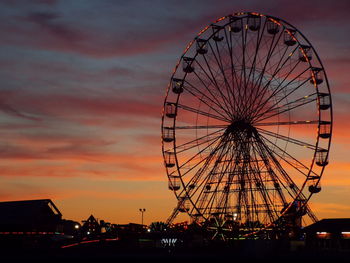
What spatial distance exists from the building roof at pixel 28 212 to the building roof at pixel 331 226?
28546 millimetres

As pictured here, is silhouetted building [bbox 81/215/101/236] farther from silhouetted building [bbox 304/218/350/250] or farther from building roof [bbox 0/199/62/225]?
silhouetted building [bbox 304/218/350/250]

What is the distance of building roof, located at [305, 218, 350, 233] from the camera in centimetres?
6575

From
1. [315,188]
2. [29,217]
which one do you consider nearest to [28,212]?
[29,217]

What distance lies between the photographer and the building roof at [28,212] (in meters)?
67.7

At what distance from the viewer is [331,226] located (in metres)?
67.0

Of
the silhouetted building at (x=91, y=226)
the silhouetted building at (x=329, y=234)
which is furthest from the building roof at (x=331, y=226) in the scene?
the silhouetted building at (x=91, y=226)

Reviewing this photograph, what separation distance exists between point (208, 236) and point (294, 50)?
76.6 feet

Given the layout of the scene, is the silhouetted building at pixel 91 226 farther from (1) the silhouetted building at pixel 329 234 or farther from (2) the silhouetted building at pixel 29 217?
(1) the silhouetted building at pixel 329 234

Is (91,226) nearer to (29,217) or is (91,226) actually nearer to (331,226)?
(29,217)

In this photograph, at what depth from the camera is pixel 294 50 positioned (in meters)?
59.0

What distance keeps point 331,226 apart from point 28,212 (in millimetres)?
32825

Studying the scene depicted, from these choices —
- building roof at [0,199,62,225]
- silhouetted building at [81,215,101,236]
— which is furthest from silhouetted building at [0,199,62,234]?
silhouetted building at [81,215,101,236]

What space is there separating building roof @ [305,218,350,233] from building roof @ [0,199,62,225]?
93.7 feet

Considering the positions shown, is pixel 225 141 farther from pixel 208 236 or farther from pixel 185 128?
pixel 208 236
